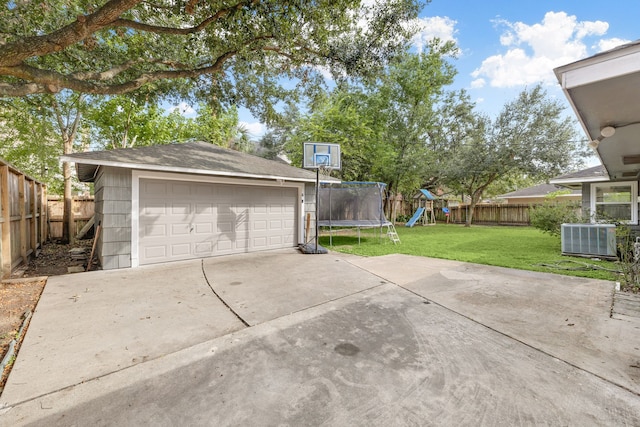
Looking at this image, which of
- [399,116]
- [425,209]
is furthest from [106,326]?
[425,209]

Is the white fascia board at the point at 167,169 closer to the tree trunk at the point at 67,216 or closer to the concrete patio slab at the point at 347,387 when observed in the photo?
the concrete patio slab at the point at 347,387

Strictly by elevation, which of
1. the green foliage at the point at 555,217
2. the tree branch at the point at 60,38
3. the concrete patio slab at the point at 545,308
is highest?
the tree branch at the point at 60,38

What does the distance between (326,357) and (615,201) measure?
11.2 metres

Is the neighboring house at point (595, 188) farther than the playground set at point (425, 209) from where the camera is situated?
No

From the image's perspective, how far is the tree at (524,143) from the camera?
1495 cm

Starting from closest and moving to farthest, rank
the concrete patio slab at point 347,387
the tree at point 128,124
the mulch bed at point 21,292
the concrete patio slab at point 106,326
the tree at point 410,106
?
the concrete patio slab at point 347,387, the concrete patio slab at point 106,326, the mulch bed at point 21,292, the tree at point 128,124, the tree at point 410,106

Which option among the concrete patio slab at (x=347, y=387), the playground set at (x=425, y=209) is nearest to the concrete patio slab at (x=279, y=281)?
the concrete patio slab at (x=347, y=387)

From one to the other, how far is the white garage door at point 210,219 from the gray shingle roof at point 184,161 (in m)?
0.51

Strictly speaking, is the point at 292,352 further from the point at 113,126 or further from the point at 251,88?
the point at 113,126

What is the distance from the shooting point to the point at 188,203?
6586 mm

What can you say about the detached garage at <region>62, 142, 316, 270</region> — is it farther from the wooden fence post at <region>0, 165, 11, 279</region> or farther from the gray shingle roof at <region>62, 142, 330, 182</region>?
the wooden fence post at <region>0, 165, 11, 279</region>

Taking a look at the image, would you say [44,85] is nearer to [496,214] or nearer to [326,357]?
[326,357]

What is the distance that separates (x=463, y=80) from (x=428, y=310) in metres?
18.7

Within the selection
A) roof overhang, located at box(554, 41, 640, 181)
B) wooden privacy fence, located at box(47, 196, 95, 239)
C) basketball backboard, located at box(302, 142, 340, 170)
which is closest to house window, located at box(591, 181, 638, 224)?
roof overhang, located at box(554, 41, 640, 181)
